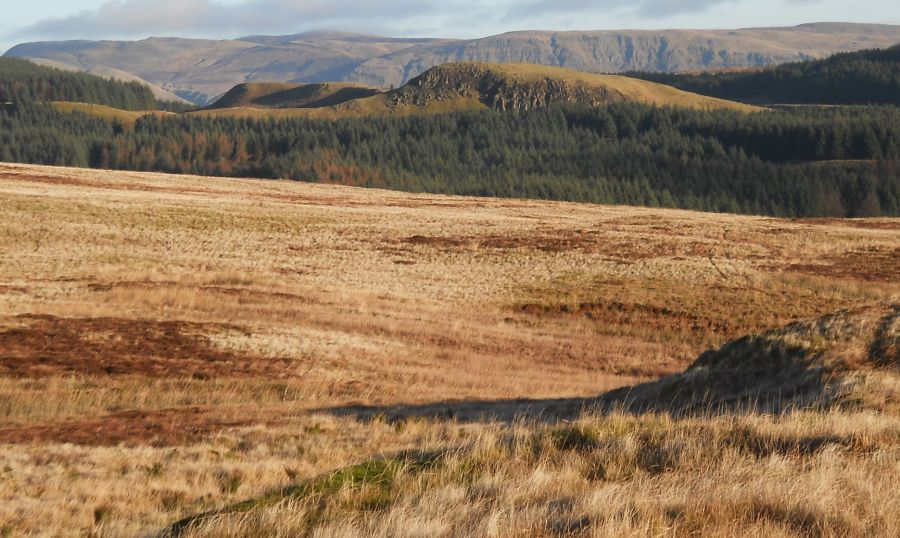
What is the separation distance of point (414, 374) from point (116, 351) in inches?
311

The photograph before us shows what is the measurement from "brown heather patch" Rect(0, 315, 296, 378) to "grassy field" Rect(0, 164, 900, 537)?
10 cm

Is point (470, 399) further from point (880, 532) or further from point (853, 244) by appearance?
point (853, 244)

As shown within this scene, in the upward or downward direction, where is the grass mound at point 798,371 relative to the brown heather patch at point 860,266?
upward

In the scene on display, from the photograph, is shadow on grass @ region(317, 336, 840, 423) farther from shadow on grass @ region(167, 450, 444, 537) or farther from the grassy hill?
shadow on grass @ region(167, 450, 444, 537)

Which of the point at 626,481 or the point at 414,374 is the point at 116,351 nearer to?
the point at 414,374

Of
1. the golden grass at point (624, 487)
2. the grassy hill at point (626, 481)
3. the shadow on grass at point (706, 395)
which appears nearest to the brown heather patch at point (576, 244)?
the shadow on grass at point (706, 395)

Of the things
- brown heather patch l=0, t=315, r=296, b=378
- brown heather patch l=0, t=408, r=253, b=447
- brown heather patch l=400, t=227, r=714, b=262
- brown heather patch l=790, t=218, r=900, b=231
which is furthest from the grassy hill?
brown heather patch l=790, t=218, r=900, b=231

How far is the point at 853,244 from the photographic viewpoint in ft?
180

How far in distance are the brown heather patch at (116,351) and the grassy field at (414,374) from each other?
0.10 m

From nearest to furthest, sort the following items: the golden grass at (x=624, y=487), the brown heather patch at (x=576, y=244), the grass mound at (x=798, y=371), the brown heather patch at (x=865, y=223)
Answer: the golden grass at (x=624, y=487), the grass mound at (x=798, y=371), the brown heather patch at (x=576, y=244), the brown heather patch at (x=865, y=223)

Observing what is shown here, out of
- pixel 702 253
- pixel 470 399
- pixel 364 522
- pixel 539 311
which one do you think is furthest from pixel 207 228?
pixel 364 522

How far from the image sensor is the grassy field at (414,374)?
292 inches

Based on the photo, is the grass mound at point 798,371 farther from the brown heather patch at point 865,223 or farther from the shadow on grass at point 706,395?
the brown heather patch at point 865,223

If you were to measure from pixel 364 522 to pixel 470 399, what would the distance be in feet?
42.0
